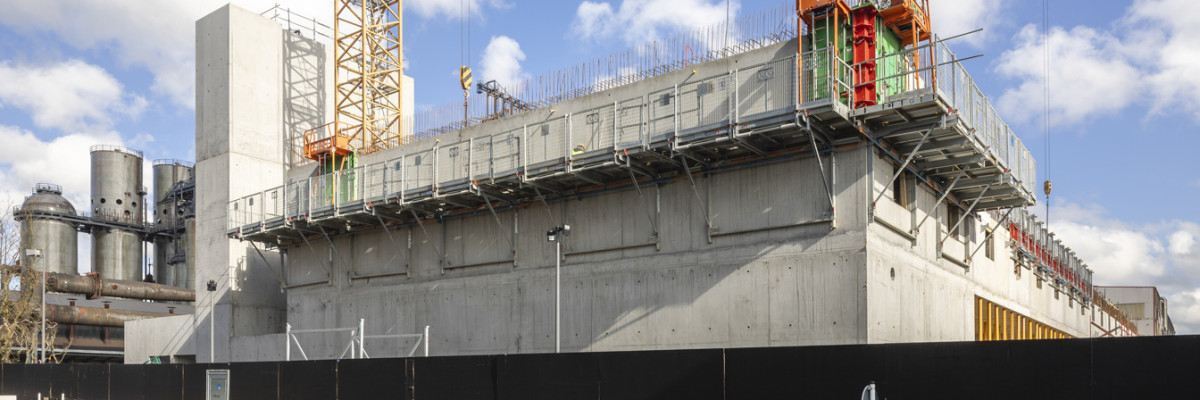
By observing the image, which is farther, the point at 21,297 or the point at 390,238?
the point at 21,297

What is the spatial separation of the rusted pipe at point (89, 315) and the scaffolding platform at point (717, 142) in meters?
30.5

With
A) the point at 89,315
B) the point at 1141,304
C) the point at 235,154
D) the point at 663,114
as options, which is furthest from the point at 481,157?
the point at 1141,304

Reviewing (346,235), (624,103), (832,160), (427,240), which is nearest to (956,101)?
(832,160)

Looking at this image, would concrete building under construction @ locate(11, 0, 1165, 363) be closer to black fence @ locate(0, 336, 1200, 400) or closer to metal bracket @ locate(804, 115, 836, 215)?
metal bracket @ locate(804, 115, 836, 215)

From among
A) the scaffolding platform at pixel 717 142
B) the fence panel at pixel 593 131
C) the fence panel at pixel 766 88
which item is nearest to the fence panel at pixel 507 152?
the scaffolding platform at pixel 717 142

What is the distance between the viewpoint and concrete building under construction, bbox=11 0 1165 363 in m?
26.6

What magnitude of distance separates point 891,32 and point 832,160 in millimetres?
6261

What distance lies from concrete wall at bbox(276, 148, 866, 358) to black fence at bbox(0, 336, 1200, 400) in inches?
368

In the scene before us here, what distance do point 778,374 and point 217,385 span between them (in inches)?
670

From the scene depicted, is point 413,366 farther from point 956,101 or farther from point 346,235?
point 346,235

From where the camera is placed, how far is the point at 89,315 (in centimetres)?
6275

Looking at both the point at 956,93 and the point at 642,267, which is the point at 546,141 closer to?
Result: the point at 642,267

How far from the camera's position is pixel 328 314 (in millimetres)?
41062

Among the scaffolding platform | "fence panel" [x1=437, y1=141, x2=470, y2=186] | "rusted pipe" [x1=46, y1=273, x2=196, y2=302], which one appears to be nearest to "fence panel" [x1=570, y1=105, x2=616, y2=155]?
the scaffolding platform
